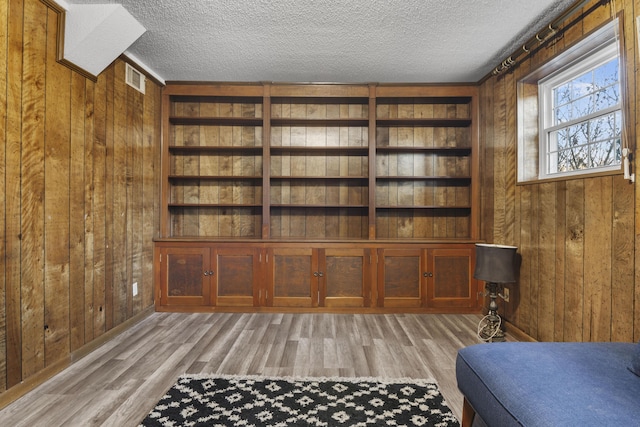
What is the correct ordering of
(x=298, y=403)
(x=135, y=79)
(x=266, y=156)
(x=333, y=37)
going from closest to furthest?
(x=298, y=403) < (x=333, y=37) < (x=135, y=79) < (x=266, y=156)

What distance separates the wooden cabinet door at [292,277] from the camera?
11.6ft

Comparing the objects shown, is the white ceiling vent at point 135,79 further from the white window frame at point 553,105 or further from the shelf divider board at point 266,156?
the white window frame at point 553,105

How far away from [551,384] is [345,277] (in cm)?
246

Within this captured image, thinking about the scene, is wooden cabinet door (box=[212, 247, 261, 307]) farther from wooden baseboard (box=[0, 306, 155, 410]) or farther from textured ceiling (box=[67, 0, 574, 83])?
textured ceiling (box=[67, 0, 574, 83])

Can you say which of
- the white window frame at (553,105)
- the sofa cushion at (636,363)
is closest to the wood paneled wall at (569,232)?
the white window frame at (553,105)

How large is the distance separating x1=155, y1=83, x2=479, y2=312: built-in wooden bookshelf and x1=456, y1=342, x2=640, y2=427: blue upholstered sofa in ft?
6.74

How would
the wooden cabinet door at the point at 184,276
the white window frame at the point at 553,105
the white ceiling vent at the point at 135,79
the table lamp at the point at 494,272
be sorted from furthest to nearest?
the wooden cabinet door at the point at 184,276, the white ceiling vent at the point at 135,79, the table lamp at the point at 494,272, the white window frame at the point at 553,105

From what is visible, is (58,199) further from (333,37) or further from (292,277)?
(333,37)

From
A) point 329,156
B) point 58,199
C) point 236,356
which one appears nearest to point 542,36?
point 329,156

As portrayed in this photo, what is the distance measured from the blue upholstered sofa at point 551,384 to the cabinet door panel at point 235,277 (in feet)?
7.99

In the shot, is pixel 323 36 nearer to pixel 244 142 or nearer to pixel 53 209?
pixel 244 142

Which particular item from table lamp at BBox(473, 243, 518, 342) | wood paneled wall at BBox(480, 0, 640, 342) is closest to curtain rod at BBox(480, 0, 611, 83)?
wood paneled wall at BBox(480, 0, 640, 342)

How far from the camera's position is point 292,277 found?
353 cm

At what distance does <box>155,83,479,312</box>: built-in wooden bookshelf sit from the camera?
352cm
